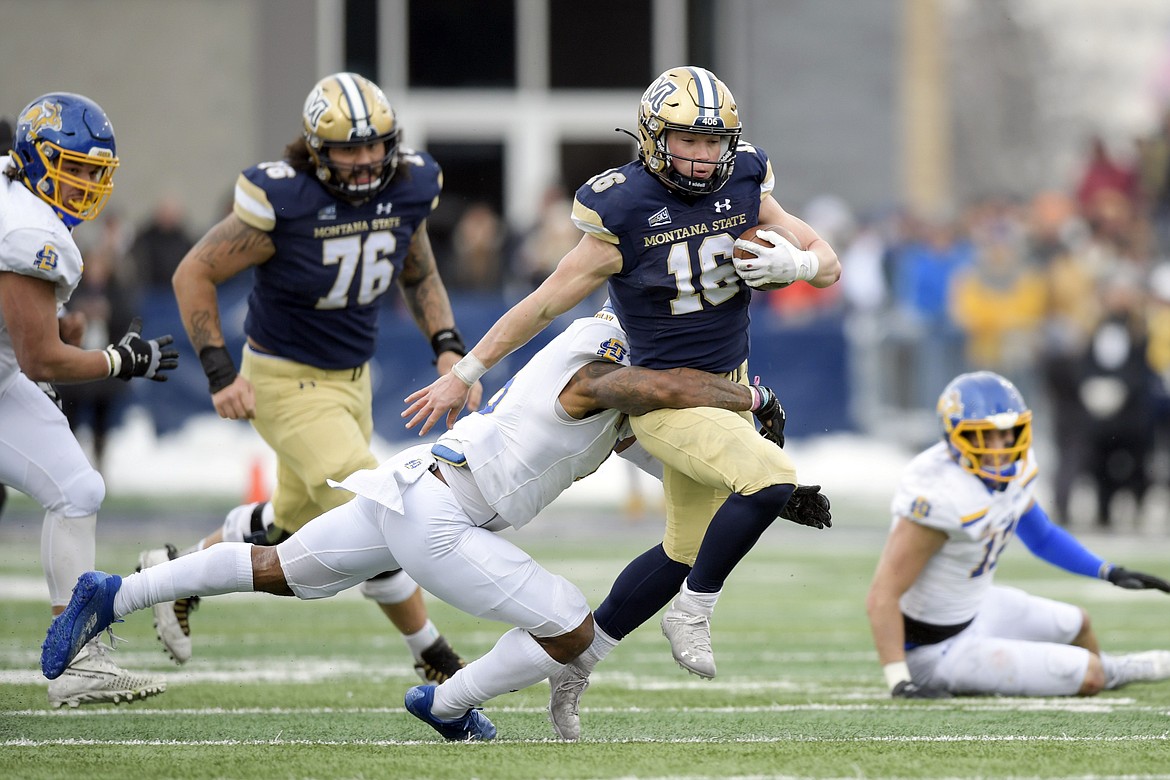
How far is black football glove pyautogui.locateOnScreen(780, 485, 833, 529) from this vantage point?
5.00 meters

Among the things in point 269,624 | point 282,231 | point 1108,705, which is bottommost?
point 269,624

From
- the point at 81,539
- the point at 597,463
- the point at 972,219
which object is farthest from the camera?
the point at 972,219

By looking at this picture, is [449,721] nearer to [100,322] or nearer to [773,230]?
[773,230]

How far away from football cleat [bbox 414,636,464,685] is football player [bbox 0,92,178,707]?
3.05 ft

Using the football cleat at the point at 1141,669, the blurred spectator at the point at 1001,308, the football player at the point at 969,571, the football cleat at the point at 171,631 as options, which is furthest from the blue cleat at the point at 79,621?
the blurred spectator at the point at 1001,308

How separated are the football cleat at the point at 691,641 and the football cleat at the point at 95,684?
5.76ft

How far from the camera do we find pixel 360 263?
6176 mm

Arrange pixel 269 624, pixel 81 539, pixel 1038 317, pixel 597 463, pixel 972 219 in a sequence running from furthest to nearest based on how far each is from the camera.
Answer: pixel 972 219
pixel 1038 317
pixel 269 624
pixel 81 539
pixel 597 463

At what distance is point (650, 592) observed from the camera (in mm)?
5043

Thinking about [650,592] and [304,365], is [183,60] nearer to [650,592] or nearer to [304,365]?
[304,365]

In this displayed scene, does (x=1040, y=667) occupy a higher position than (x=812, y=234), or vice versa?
(x=812, y=234)

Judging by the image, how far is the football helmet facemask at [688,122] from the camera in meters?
4.91

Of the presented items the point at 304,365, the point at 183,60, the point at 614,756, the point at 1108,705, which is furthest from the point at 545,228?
the point at 614,756

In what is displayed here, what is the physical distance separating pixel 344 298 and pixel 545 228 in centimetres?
838
